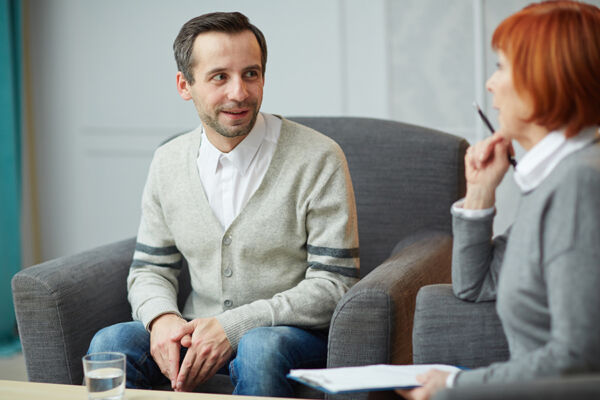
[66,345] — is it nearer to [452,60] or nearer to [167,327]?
[167,327]

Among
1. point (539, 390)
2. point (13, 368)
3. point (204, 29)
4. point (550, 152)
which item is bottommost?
point (13, 368)

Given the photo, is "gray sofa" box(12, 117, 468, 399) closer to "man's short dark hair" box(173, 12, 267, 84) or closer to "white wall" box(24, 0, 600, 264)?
"man's short dark hair" box(173, 12, 267, 84)

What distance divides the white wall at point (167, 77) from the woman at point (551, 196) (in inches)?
62.6

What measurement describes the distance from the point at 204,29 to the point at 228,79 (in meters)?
0.13

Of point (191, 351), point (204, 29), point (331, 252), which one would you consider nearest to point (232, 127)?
point (204, 29)

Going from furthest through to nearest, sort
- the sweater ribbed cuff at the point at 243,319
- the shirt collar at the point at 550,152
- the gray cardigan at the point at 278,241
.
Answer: the gray cardigan at the point at 278,241, the sweater ribbed cuff at the point at 243,319, the shirt collar at the point at 550,152

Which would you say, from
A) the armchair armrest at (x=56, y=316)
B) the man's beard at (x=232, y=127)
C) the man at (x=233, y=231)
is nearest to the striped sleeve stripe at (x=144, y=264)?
the man at (x=233, y=231)

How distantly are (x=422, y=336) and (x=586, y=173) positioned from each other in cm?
52

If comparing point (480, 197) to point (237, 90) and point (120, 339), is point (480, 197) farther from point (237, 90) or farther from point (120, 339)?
point (120, 339)

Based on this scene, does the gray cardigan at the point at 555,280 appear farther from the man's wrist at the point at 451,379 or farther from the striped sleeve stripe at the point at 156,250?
the striped sleeve stripe at the point at 156,250

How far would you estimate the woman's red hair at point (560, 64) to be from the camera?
112cm

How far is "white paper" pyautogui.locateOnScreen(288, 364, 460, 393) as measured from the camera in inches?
45.2

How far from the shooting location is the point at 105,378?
1.23 m

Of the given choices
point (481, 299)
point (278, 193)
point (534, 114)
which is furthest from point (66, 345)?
point (534, 114)
